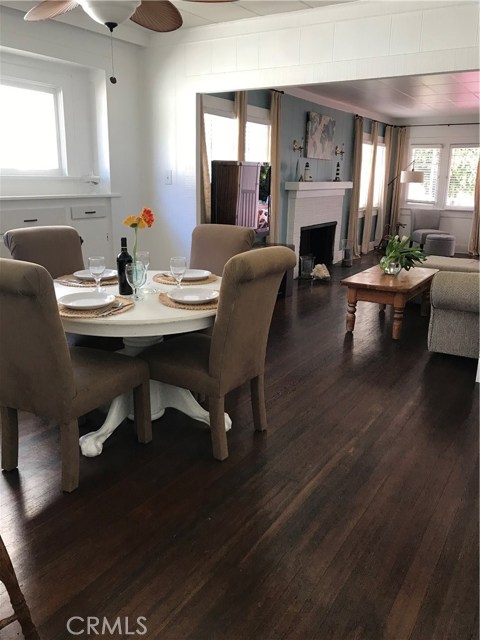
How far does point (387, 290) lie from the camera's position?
178 inches

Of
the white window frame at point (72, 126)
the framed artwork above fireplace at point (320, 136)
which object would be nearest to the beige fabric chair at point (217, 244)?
the white window frame at point (72, 126)

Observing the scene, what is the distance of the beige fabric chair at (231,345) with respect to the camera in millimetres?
2244

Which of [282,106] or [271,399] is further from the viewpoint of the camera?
[282,106]

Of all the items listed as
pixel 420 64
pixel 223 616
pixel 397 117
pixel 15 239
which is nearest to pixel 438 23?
pixel 420 64

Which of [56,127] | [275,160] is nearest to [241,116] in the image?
[275,160]

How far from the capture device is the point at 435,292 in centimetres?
389

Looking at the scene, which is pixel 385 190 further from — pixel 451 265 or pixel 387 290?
Result: pixel 387 290

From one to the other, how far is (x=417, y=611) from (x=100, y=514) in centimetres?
124

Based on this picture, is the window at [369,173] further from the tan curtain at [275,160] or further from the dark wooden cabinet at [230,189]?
the dark wooden cabinet at [230,189]

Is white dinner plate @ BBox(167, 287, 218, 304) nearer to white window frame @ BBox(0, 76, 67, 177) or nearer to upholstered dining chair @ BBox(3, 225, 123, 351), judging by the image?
upholstered dining chair @ BBox(3, 225, 123, 351)

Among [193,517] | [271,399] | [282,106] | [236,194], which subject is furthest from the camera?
[282,106]

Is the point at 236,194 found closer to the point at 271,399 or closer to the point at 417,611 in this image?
the point at 271,399

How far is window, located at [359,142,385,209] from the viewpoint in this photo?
9648 millimetres

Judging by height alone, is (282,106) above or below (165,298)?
above
